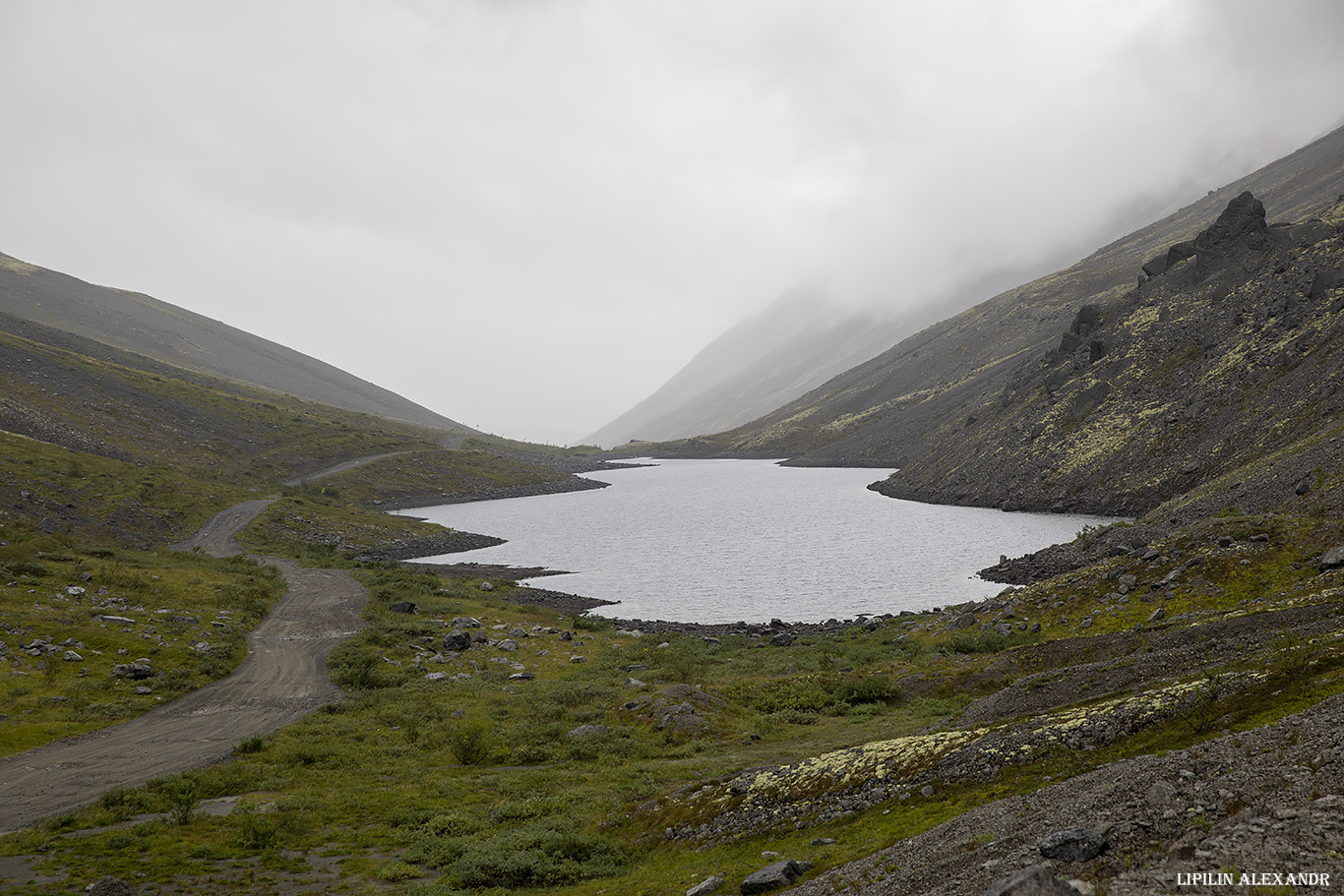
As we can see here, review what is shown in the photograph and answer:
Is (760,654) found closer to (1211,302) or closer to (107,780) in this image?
(107,780)

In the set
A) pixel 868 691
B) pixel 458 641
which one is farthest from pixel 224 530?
pixel 868 691

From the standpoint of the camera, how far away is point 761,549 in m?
78.1

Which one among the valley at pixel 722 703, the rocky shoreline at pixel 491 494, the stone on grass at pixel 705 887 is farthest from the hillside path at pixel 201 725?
the rocky shoreline at pixel 491 494

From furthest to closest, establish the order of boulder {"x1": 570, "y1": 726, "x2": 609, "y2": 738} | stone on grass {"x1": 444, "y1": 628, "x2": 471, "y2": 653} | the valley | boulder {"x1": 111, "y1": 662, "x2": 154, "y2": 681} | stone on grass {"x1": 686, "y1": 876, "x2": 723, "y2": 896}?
1. stone on grass {"x1": 444, "y1": 628, "x2": 471, "y2": 653}
2. boulder {"x1": 111, "y1": 662, "x2": 154, "y2": 681}
3. boulder {"x1": 570, "y1": 726, "x2": 609, "y2": 738}
4. stone on grass {"x1": 686, "y1": 876, "x2": 723, "y2": 896}
5. the valley

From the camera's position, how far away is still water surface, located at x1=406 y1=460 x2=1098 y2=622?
5522 centimetres

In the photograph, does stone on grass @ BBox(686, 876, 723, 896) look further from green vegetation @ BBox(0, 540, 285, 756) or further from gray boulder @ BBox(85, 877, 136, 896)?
green vegetation @ BBox(0, 540, 285, 756)

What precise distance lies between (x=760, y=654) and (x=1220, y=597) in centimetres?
2190

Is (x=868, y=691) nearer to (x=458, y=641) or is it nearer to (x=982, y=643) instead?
(x=982, y=643)

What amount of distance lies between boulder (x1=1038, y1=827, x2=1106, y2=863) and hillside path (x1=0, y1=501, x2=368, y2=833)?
2562 centimetres

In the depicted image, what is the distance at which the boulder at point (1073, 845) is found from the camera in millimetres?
9922

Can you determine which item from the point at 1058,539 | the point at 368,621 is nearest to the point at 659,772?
the point at 368,621

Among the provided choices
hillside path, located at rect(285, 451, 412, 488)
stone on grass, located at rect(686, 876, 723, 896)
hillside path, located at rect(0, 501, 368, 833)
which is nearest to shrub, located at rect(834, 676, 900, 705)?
stone on grass, located at rect(686, 876, 723, 896)

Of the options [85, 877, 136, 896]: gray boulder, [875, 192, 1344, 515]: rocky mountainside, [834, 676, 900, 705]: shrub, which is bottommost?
[834, 676, 900, 705]: shrub

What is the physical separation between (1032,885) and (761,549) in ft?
227
